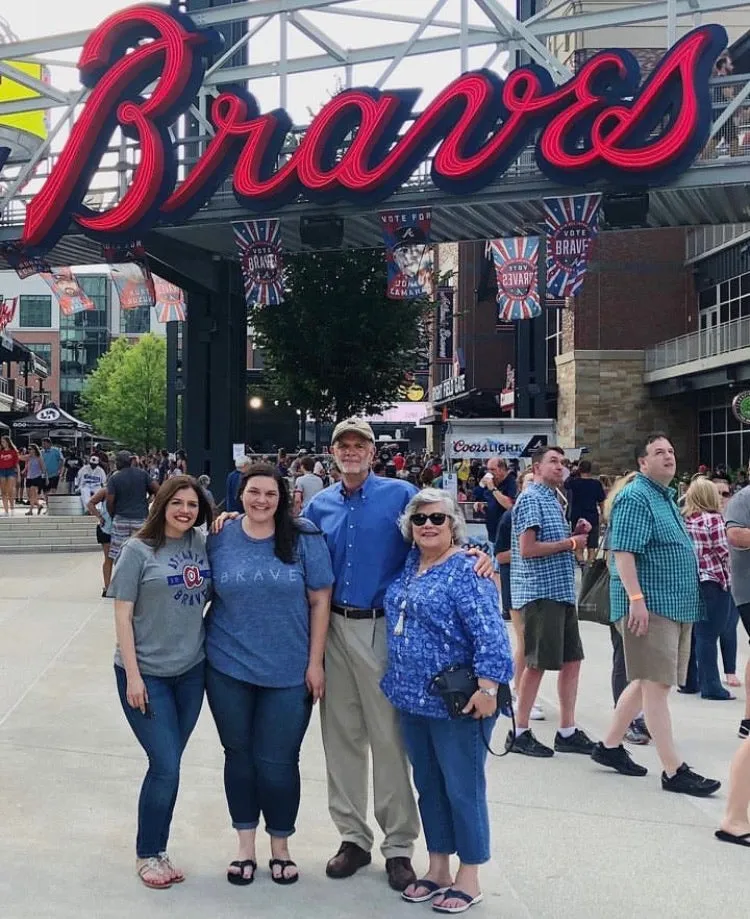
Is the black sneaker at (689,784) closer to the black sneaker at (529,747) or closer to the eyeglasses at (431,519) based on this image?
the black sneaker at (529,747)

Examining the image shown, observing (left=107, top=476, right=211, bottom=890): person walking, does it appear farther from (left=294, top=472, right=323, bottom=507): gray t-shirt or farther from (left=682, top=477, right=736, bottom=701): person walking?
(left=294, top=472, right=323, bottom=507): gray t-shirt

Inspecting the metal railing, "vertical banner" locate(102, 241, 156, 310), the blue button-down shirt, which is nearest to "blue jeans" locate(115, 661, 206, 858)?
the blue button-down shirt

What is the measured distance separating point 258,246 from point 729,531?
14078 mm

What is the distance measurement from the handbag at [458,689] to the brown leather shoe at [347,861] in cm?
90

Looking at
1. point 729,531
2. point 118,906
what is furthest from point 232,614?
point 729,531

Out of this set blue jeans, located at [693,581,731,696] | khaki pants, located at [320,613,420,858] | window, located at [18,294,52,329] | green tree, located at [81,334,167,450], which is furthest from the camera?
window, located at [18,294,52,329]

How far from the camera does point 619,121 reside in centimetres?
1675

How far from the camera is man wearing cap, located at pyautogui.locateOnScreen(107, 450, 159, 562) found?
11.3 meters

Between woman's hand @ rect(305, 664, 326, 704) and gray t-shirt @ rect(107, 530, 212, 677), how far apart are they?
439 millimetres

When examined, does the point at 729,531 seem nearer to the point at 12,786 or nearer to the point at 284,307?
the point at 12,786

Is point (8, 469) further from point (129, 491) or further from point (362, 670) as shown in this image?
point (362, 670)

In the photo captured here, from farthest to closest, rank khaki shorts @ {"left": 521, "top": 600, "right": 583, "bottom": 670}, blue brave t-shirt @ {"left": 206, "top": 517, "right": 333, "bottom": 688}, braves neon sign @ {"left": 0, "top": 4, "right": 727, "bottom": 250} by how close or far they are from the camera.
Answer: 1. braves neon sign @ {"left": 0, "top": 4, "right": 727, "bottom": 250}
2. khaki shorts @ {"left": 521, "top": 600, "right": 583, "bottom": 670}
3. blue brave t-shirt @ {"left": 206, "top": 517, "right": 333, "bottom": 688}

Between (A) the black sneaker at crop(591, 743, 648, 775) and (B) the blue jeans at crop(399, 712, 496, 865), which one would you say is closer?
(B) the blue jeans at crop(399, 712, 496, 865)

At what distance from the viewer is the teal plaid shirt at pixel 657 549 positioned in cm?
542
